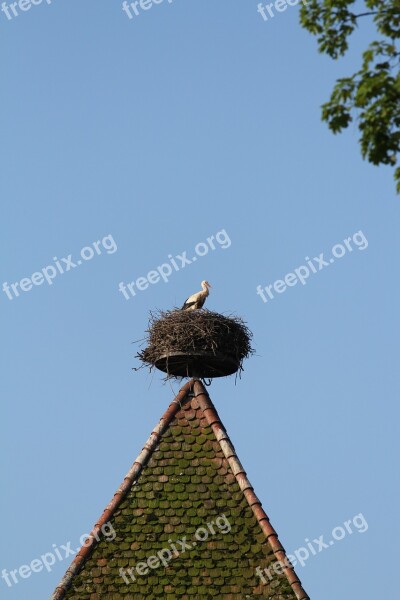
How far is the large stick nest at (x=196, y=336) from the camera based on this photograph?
67.7 feet

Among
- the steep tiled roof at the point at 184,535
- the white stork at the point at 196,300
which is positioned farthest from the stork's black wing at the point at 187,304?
the steep tiled roof at the point at 184,535

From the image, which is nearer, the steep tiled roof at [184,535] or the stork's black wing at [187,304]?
the steep tiled roof at [184,535]

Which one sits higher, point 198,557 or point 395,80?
point 395,80

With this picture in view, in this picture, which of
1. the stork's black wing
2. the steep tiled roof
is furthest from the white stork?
the steep tiled roof

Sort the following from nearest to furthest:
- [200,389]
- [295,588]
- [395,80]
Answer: [395,80] < [295,588] < [200,389]

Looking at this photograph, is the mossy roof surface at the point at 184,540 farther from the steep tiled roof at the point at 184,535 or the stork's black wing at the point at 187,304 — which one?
the stork's black wing at the point at 187,304

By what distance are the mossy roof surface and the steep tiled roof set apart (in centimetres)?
1

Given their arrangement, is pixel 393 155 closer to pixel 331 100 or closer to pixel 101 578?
pixel 331 100

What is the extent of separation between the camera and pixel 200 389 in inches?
814

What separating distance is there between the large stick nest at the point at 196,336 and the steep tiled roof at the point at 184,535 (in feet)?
4.40

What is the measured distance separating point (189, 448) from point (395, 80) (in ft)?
28.3

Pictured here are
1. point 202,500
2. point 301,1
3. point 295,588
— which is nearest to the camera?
point 301,1

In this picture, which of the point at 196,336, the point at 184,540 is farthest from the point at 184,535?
the point at 196,336

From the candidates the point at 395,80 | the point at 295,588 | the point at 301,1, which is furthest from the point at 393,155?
the point at 295,588
